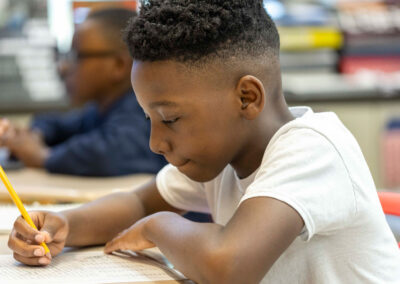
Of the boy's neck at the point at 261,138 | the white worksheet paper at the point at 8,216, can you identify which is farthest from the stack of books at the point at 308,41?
the boy's neck at the point at 261,138

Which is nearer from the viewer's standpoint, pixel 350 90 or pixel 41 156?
pixel 41 156

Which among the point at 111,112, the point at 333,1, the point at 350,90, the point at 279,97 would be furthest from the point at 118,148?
the point at 333,1

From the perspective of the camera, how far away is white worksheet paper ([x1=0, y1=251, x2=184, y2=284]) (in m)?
0.90

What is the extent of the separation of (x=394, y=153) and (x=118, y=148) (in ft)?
5.98

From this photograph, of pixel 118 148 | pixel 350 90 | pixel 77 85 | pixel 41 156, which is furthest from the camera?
pixel 350 90

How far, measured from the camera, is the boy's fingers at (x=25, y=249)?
0.99 meters

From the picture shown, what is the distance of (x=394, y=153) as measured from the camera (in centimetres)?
346

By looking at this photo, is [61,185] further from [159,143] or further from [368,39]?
[368,39]

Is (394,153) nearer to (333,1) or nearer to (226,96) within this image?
(333,1)

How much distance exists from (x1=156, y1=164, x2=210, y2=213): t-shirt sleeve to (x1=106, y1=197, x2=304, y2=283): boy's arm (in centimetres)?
34

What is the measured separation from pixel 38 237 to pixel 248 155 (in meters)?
0.33

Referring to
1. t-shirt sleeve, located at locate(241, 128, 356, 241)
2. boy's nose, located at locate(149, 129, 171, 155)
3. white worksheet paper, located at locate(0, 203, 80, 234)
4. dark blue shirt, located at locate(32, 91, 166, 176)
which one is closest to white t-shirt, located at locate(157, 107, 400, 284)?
t-shirt sleeve, located at locate(241, 128, 356, 241)

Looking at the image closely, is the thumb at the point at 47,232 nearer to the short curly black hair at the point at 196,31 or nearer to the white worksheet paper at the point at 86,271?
the white worksheet paper at the point at 86,271

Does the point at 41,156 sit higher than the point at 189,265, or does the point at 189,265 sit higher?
the point at 189,265
